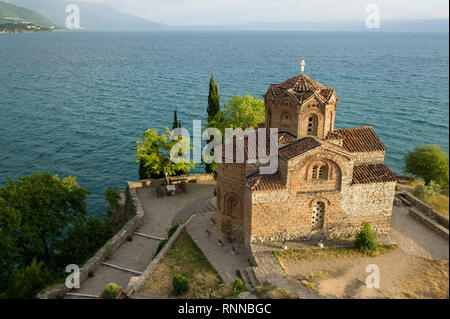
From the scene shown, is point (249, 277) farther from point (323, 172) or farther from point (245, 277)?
point (323, 172)

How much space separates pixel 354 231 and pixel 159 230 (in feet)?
56.5

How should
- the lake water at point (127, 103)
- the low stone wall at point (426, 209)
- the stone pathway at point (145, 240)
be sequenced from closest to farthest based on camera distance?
the stone pathway at point (145, 240), the low stone wall at point (426, 209), the lake water at point (127, 103)

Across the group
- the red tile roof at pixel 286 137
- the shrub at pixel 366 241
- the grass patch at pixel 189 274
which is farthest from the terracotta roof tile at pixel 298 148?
the grass patch at pixel 189 274

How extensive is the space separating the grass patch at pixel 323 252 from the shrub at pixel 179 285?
22.4 feet

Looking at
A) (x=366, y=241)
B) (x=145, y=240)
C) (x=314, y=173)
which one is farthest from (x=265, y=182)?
(x=145, y=240)

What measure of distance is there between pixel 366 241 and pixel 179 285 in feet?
45.9

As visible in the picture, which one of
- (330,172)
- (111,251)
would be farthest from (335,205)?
(111,251)

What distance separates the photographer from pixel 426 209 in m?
32.9

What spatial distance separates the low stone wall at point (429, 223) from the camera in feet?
92.5

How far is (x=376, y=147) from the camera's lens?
1105 inches

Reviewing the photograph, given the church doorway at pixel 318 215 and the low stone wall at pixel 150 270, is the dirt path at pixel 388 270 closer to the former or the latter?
the church doorway at pixel 318 215

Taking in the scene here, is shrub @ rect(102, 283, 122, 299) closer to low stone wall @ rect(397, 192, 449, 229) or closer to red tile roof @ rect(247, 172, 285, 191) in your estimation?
red tile roof @ rect(247, 172, 285, 191)

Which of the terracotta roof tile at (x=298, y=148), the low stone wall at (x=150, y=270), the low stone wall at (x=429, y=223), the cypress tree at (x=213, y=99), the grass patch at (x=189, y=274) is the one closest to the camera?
the grass patch at (x=189, y=274)
